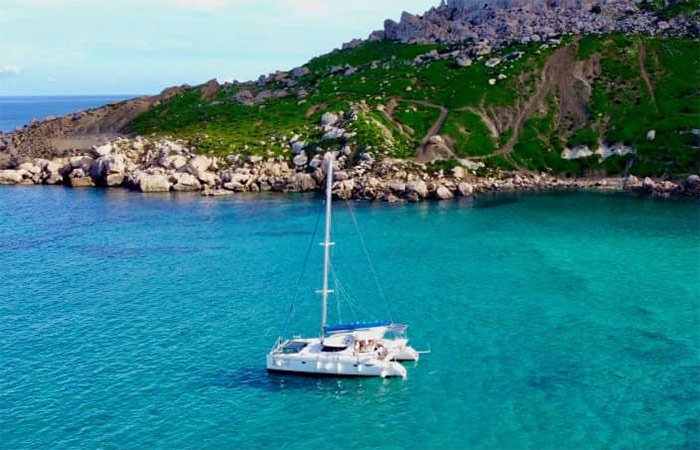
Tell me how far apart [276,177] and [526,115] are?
71438 mm

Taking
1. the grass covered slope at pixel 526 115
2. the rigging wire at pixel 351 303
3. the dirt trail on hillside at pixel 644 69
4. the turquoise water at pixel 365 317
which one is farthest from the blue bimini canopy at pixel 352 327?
the dirt trail on hillside at pixel 644 69

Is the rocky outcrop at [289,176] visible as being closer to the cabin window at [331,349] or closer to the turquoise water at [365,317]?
the turquoise water at [365,317]

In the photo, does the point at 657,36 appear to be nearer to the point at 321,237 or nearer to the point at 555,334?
the point at 321,237

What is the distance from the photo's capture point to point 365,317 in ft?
236

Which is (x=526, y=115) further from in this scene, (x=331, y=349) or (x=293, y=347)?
(x=293, y=347)

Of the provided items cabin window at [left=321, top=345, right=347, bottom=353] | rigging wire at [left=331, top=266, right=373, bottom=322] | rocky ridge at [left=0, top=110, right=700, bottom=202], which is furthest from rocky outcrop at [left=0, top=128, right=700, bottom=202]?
cabin window at [left=321, top=345, right=347, bottom=353]

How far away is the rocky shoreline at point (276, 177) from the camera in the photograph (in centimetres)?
13825

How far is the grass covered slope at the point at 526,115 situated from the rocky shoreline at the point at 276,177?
513 cm

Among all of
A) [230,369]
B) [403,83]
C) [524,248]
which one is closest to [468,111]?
[403,83]

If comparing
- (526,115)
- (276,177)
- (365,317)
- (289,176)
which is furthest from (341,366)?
(526,115)

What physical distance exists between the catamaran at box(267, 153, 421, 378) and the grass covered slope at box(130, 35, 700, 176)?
9350 centimetres

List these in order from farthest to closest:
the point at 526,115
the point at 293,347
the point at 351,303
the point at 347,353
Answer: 1. the point at 526,115
2. the point at 351,303
3. the point at 293,347
4. the point at 347,353

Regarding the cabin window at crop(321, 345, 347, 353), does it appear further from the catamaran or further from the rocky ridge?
the rocky ridge

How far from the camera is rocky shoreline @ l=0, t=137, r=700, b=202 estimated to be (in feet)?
454
